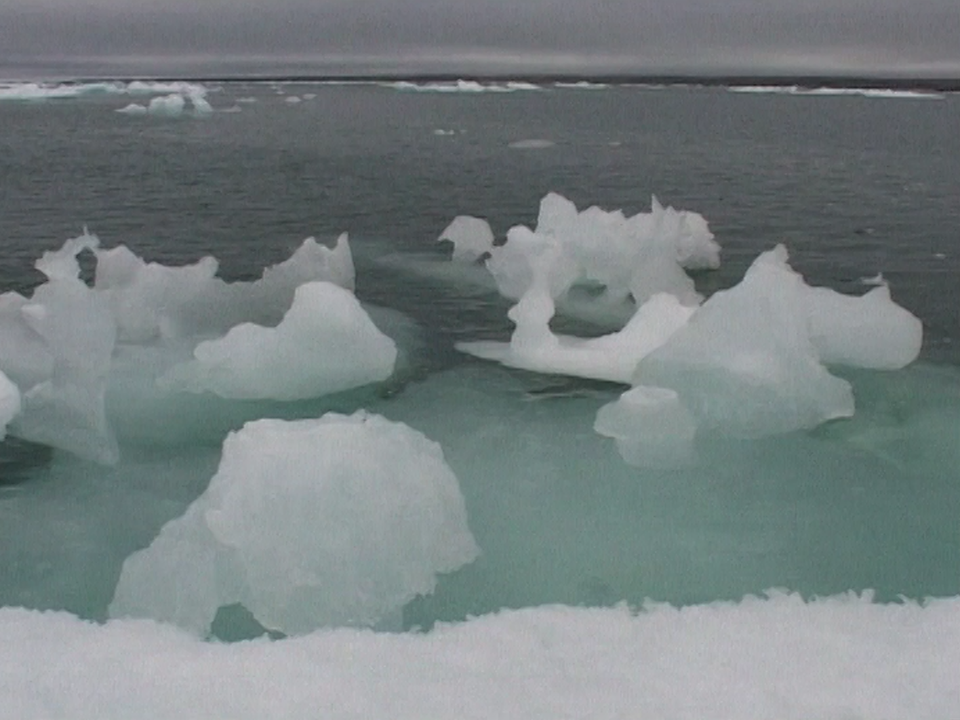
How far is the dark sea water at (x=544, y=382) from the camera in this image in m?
5.25

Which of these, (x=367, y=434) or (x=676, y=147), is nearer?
(x=367, y=434)

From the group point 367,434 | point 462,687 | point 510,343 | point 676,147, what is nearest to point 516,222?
point 510,343

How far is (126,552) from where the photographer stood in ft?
17.7

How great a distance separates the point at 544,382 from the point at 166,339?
3.01m

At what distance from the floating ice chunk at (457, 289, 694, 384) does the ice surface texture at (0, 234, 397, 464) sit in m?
1.04

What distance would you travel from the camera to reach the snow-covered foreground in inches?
146

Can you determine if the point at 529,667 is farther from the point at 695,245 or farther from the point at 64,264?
the point at 695,245

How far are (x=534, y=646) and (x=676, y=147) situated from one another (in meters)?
26.8

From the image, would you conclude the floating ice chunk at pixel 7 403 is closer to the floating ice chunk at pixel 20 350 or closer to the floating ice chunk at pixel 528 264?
the floating ice chunk at pixel 20 350

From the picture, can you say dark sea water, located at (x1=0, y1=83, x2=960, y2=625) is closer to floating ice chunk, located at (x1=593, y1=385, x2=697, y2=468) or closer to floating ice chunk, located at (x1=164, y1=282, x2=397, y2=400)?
floating ice chunk, located at (x1=593, y1=385, x2=697, y2=468)

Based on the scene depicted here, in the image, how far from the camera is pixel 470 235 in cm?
1180

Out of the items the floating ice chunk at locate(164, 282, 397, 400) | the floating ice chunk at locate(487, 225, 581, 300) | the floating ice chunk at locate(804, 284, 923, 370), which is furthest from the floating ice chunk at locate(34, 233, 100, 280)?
the floating ice chunk at locate(804, 284, 923, 370)

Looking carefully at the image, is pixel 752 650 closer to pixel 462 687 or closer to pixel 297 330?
pixel 462 687

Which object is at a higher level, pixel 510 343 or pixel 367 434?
pixel 367 434
